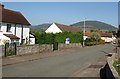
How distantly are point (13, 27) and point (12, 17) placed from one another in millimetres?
3038

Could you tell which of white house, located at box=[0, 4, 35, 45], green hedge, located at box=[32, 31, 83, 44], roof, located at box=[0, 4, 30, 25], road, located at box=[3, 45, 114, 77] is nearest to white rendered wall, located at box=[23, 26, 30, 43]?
white house, located at box=[0, 4, 35, 45]

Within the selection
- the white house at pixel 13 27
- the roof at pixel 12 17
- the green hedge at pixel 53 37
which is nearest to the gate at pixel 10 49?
the white house at pixel 13 27

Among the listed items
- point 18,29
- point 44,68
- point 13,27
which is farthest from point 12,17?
point 44,68

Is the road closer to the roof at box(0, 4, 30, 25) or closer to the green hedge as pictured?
the roof at box(0, 4, 30, 25)

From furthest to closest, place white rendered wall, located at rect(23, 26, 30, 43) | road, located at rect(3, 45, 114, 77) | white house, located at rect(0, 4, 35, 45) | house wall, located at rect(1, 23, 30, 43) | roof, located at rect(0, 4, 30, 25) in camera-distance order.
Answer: white rendered wall, located at rect(23, 26, 30, 43), roof, located at rect(0, 4, 30, 25), house wall, located at rect(1, 23, 30, 43), white house, located at rect(0, 4, 35, 45), road, located at rect(3, 45, 114, 77)

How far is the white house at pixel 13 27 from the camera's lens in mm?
42844

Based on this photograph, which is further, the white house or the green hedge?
the green hedge

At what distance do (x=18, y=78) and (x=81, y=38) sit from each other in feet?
164

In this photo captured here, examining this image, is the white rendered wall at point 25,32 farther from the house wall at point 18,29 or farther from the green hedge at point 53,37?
the green hedge at point 53,37

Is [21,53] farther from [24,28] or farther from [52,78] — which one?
[24,28]

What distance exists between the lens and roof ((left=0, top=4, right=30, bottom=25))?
44.8 m

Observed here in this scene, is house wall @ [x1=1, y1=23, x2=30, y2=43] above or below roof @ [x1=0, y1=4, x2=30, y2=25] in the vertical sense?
below

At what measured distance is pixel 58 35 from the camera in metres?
52.3

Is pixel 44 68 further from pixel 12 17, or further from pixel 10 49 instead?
pixel 12 17
